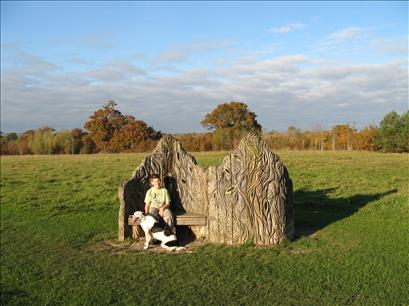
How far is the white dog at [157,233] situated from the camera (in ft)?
30.4

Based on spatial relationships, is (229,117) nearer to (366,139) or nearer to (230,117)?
(230,117)

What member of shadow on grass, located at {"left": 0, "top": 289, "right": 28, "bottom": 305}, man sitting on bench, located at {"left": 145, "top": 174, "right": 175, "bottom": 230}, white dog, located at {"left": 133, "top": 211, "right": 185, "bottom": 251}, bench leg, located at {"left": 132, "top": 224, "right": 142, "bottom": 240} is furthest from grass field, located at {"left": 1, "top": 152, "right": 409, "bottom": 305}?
man sitting on bench, located at {"left": 145, "top": 174, "right": 175, "bottom": 230}

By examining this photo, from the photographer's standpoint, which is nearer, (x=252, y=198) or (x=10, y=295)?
(x=10, y=295)

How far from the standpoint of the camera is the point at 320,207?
13984 millimetres

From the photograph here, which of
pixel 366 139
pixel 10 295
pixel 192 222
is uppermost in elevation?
pixel 366 139

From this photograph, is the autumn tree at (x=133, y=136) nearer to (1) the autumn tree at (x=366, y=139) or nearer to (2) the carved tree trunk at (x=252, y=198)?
(1) the autumn tree at (x=366, y=139)

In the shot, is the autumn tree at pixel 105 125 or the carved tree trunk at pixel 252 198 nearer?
the carved tree trunk at pixel 252 198

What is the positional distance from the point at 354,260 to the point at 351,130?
57.1 feet

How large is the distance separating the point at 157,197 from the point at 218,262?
2410 millimetres

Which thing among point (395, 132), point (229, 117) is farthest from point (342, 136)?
point (229, 117)

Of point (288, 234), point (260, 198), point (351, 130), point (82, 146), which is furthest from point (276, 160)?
point (82, 146)

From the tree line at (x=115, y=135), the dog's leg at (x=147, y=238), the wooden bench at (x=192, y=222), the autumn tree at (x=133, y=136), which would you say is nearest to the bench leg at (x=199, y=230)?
the wooden bench at (x=192, y=222)

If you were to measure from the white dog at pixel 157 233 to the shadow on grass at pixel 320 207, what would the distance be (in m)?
2.77

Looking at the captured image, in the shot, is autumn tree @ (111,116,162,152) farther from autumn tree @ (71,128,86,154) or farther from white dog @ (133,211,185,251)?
white dog @ (133,211,185,251)
